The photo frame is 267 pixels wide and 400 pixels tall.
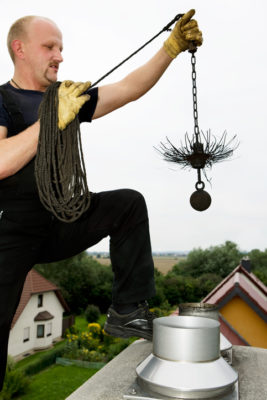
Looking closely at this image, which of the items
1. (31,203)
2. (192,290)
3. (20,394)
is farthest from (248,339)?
(192,290)

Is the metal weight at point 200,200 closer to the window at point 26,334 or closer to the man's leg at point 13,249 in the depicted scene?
the man's leg at point 13,249

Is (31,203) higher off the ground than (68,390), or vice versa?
(31,203)

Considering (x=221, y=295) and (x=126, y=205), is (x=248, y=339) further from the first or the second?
(x=126, y=205)

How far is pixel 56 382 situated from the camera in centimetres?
3222

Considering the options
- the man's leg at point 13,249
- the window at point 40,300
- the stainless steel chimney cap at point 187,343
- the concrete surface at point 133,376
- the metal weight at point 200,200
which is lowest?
the window at point 40,300

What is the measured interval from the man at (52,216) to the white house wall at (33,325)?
31934mm

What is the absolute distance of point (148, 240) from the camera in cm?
342

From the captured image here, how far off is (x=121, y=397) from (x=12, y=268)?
1244mm

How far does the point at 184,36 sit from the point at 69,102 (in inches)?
62.2

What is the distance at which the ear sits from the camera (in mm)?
3199

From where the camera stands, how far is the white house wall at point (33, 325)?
3278 cm

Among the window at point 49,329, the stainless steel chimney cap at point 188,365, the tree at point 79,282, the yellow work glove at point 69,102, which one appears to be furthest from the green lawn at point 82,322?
the yellow work glove at point 69,102

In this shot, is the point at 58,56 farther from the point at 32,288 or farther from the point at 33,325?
the point at 33,325

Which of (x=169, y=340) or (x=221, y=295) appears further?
(x=221, y=295)
